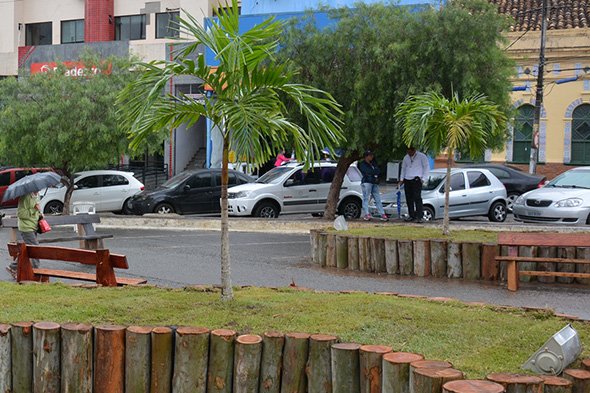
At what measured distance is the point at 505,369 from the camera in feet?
18.6

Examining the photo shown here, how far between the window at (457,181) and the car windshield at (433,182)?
1.00 feet

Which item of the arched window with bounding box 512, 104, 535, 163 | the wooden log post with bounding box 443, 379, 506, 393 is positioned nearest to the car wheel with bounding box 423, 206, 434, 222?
the arched window with bounding box 512, 104, 535, 163

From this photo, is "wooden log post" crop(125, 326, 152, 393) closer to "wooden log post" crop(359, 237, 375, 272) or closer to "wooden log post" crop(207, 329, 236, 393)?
"wooden log post" crop(207, 329, 236, 393)

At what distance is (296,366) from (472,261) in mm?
7316

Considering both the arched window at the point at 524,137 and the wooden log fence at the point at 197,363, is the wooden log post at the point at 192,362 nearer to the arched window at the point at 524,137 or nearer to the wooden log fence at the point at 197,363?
the wooden log fence at the point at 197,363

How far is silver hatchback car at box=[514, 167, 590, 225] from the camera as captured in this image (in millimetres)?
19094

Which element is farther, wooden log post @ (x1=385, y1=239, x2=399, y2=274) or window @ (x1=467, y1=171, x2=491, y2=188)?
window @ (x1=467, y1=171, x2=491, y2=188)

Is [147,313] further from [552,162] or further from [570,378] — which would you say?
[552,162]

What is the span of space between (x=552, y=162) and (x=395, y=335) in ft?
99.3

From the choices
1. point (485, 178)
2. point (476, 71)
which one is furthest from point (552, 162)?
point (476, 71)

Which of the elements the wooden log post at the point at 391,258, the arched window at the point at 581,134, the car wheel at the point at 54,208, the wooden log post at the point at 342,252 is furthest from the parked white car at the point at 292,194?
the arched window at the point at 581,134

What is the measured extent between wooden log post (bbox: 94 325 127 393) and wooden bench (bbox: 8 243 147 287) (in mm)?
3350

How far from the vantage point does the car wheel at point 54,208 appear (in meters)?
26.2

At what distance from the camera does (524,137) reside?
35.6 meters
